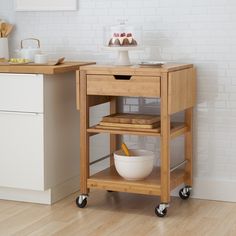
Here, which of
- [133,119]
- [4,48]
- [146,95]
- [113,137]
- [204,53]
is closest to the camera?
[146,95]

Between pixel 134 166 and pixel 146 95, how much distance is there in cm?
44

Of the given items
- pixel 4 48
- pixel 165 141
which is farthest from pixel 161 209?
pixel 4 48

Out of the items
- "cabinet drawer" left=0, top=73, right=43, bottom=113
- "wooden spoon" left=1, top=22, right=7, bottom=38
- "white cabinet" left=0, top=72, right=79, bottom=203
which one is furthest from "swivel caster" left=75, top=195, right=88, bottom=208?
"wooden spoon" left=1, top=22, right=7, bottom=38

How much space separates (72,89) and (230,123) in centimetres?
104

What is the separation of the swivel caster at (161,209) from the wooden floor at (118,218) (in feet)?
0.09

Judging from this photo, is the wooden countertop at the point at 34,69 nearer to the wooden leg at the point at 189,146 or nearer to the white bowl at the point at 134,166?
the white bowl at the point at 134,166

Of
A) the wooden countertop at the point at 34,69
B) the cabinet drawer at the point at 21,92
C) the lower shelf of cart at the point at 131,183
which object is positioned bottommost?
the lower shelf of cart at the point at 131,183

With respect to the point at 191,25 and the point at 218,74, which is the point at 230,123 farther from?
the point at 191,25

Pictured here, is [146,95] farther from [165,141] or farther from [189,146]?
[189,146]

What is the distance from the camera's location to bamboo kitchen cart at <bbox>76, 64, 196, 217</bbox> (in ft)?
11.9

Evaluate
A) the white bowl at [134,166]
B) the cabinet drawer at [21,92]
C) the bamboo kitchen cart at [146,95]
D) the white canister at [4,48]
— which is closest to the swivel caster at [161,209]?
the bamboo kitchen cart at [146,95]

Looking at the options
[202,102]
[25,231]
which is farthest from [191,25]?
[25,231]

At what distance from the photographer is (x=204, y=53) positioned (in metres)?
4.04

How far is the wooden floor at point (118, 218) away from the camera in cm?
345
